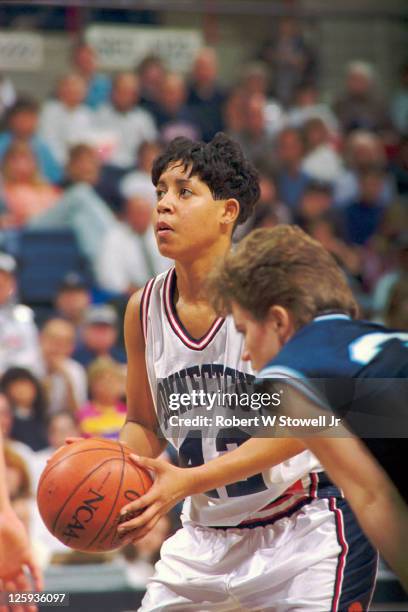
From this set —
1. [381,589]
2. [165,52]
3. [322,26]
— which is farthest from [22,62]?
[381,589]

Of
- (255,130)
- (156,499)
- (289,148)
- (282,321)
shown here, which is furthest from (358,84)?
(282,321)

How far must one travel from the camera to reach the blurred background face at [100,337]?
691 cm

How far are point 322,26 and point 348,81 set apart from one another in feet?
2.01

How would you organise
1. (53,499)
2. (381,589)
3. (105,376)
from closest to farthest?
(53,499), (381,589), (105,376)

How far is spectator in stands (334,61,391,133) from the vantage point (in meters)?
8.99

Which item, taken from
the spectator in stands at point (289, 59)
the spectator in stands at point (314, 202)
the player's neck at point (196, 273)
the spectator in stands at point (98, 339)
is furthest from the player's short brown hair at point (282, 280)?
the spectator in stands at point (289, 59)

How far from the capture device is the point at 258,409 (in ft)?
10.5

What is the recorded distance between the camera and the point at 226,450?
10.8ft

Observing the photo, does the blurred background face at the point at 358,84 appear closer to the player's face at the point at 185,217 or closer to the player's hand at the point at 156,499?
the player's face at the point at 185,217

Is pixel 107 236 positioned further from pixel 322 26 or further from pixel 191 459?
pixel 191 459

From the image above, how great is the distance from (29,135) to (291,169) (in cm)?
215

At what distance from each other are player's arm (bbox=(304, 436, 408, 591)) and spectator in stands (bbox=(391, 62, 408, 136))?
23.3ft

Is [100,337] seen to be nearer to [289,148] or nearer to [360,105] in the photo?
[289,148]

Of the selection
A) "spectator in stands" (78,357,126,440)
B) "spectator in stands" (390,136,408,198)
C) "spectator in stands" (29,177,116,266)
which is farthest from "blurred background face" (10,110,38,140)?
"spectator in stands" (390,136,408,198)
